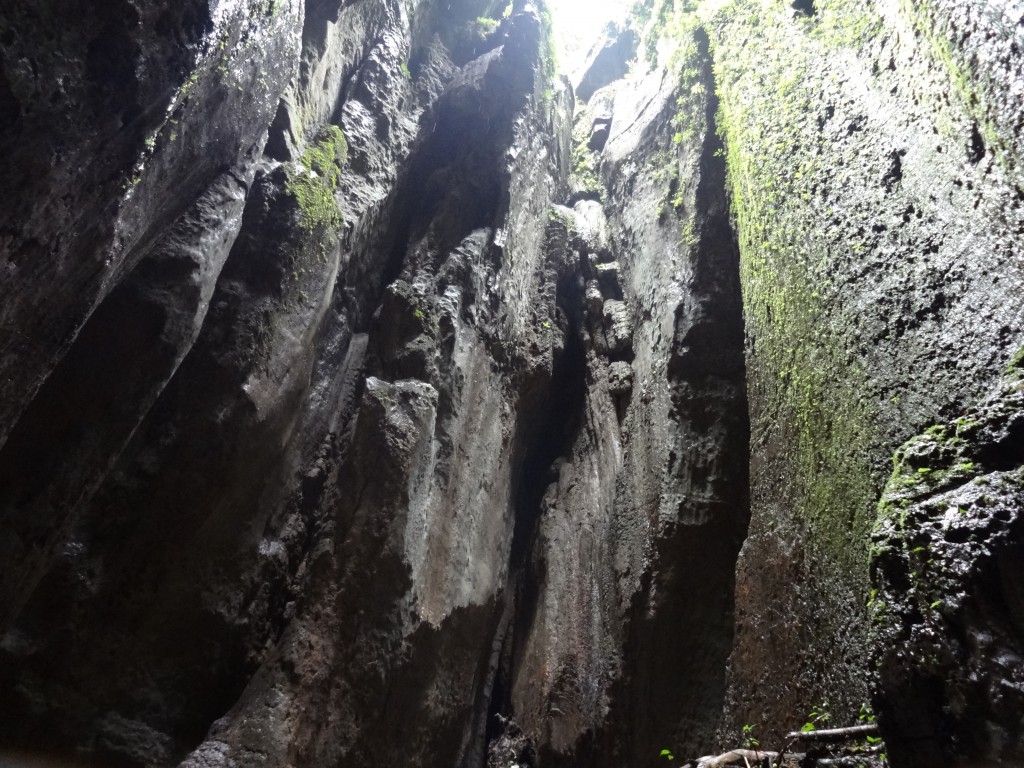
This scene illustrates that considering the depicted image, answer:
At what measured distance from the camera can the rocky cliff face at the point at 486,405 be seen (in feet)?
9.83

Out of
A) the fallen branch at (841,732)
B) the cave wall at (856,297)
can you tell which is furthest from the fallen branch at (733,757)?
the cave wall at (856,297)

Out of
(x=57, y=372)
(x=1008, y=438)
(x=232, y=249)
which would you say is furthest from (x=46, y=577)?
(x=1008, y=438)

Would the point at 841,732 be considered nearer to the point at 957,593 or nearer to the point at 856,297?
the point at 957,593

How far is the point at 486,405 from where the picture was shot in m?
7.18

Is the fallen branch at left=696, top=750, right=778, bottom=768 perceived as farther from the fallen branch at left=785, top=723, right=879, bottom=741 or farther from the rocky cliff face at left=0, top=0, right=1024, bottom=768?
the rocky cliff face at left=0, top=0, right=1024, bottom=768

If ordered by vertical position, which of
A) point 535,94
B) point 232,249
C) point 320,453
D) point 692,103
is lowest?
point 320,453

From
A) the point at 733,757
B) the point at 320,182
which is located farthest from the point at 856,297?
the point at 320,182

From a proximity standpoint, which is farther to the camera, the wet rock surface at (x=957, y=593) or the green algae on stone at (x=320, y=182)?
the green algae on stone at (x=320, y=182)

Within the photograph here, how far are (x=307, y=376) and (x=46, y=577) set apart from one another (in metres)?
2.59

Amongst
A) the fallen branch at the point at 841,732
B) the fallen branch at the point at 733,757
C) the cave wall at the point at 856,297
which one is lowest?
the fallen branch at the point at 733,757

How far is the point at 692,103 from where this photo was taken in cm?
840

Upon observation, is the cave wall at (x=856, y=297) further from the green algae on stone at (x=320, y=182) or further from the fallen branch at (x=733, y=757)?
the green algae on stone at (x=320, y=182)

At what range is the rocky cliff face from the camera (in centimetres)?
300

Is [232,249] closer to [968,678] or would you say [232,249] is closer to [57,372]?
[57,372]
